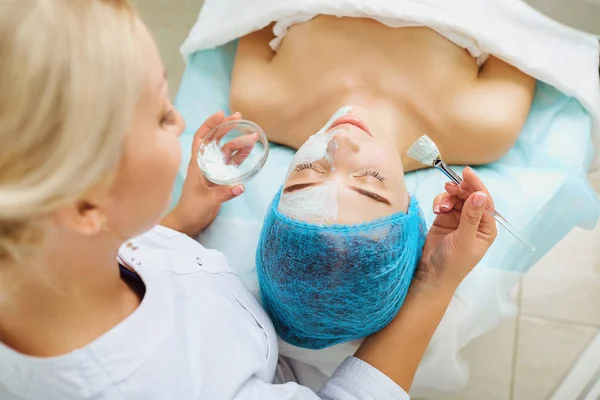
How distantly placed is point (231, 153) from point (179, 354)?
469 millimetres

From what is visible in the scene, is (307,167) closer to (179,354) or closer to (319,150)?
(319,150)

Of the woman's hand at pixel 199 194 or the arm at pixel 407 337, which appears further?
the woman's hand at pixel 199 194

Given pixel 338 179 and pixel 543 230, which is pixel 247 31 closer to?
pixel 338 179

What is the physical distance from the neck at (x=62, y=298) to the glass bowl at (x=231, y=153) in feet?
1.28

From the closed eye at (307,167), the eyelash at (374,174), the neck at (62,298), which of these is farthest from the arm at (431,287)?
the neck at (62,298)

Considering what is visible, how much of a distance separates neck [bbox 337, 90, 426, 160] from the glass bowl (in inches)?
9.7

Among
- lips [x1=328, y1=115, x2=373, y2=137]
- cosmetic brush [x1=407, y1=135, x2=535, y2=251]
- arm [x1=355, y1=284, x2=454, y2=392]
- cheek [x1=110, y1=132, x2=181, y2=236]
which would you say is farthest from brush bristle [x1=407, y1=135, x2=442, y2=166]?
cheek [x1=110, y1=132, x2=181, y2=236]

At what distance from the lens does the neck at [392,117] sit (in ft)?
4.09

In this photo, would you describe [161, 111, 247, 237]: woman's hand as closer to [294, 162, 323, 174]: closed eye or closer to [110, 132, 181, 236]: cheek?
[294, 162, 323, 174]: closed eye

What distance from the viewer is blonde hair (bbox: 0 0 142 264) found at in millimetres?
469

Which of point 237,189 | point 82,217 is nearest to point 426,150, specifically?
point 237,189

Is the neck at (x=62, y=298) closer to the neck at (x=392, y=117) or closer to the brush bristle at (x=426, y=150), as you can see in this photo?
the brush bristle at (x=426, y=150)

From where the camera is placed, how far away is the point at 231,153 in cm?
112

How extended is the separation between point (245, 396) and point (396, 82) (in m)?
0.75
